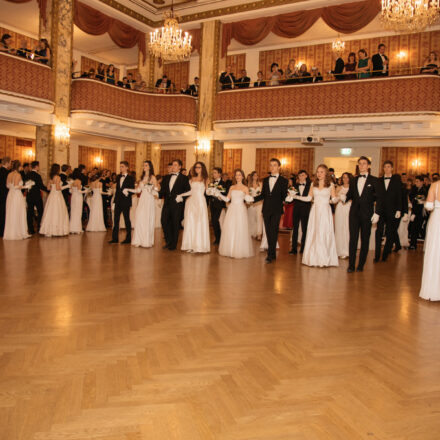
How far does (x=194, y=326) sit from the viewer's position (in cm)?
382

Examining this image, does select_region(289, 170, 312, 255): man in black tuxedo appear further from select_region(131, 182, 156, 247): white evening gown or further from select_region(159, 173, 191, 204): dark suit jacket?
select_region(131, 182, 156, 247): white evening gown

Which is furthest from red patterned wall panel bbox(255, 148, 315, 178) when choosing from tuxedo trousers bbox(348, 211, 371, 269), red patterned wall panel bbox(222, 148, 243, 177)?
tuxedo trousers bbox(348, 211, 371, 269)

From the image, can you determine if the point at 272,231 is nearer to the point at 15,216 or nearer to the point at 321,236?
the point at 321,236

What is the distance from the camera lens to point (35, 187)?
33.0 ft

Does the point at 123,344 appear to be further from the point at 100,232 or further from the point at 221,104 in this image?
the point at 221,104

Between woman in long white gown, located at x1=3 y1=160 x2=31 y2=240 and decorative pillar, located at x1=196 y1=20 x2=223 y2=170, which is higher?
decorative pillar, located at x1=196 y1=20 x2=223 y2=170

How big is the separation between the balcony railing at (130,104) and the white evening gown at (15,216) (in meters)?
4.56

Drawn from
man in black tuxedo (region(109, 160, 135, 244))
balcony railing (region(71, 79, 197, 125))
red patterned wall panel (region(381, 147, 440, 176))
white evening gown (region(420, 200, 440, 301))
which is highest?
balcony railing (region(71, 79, 197, 125))

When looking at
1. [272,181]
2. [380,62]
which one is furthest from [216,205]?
[380,62]

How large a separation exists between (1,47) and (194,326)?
11.4 m

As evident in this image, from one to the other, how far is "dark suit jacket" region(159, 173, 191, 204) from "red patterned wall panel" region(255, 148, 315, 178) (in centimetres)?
855

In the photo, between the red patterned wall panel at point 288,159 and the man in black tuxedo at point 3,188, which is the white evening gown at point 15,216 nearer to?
the man in black tuxedo at point 3,188

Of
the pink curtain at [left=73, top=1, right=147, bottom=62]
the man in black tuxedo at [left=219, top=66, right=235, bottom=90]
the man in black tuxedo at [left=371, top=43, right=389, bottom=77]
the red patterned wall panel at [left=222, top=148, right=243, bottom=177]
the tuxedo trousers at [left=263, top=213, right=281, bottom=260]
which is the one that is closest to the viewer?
the tuxedo trousers at [left=263, top=213, right=281, bottom=260]

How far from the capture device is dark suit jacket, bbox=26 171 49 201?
978cm
